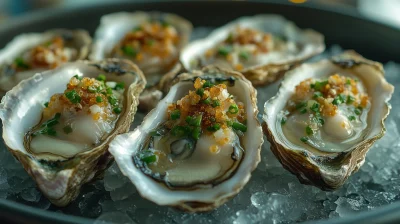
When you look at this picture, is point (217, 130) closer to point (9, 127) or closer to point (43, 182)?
point (43, 182)

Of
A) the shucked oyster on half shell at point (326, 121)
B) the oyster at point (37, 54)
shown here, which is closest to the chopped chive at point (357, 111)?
the shucked oyster on half shell at point (326, 121)

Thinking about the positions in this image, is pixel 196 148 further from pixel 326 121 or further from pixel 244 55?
pixel 244 55

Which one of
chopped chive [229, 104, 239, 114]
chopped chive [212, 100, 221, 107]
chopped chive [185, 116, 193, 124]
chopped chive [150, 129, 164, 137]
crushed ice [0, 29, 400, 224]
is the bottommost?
crushed ice [0, 29, 400, 224]

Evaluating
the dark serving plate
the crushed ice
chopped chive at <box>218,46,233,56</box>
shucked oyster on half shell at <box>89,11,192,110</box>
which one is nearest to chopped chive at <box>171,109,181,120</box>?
the crushed ice

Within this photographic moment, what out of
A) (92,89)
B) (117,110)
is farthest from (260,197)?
(92,89)

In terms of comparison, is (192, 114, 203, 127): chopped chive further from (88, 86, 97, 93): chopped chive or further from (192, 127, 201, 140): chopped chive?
(88, 86, 97, 93): chopped chive

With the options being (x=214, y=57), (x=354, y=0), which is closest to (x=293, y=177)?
(x=214, y=57)
